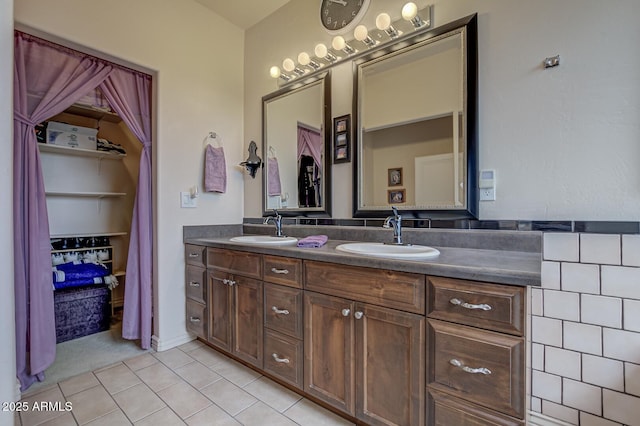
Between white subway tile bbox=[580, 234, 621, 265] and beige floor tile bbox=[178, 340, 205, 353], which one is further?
beige floor tile bbox=[178, 340, 205, 353]

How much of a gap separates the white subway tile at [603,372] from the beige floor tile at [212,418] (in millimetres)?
1557

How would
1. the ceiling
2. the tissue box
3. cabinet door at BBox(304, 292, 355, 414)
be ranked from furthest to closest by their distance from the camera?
the tissue box → the ceiling → cabinet door at BBox(304, 292, 355, 414)

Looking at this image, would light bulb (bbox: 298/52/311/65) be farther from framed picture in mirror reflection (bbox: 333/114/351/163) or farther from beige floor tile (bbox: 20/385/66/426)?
beige floor tile (bbox: 20/385/66/426)

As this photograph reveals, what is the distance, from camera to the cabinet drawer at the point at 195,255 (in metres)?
2.13

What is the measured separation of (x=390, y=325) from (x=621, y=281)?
2.93ft

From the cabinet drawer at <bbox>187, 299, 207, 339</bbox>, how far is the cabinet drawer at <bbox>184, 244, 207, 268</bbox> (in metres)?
0.30

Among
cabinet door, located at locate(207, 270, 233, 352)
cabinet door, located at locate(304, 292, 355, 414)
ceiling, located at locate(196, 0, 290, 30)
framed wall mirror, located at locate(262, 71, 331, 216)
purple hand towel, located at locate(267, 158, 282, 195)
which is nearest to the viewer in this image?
cabinet door, located at locate(304, 292, 355, 414)

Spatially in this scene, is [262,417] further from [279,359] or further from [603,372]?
[603,372]

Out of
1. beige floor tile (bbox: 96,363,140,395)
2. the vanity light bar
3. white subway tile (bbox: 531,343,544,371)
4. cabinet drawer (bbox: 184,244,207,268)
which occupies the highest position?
the vanity light bar

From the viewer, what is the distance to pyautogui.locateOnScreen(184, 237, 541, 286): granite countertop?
923 mm

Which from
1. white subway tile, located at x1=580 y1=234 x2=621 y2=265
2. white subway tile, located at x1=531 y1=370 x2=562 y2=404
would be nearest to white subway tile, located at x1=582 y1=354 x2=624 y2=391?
white subway tile, located at x1=531 y1=370 x2=562 y2=404

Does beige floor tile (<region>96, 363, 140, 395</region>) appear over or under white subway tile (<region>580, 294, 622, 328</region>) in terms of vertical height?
under

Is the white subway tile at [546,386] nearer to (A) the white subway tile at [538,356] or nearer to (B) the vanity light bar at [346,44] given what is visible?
(A) the white subway tile at [538,356]

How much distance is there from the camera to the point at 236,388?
1.71 meters
